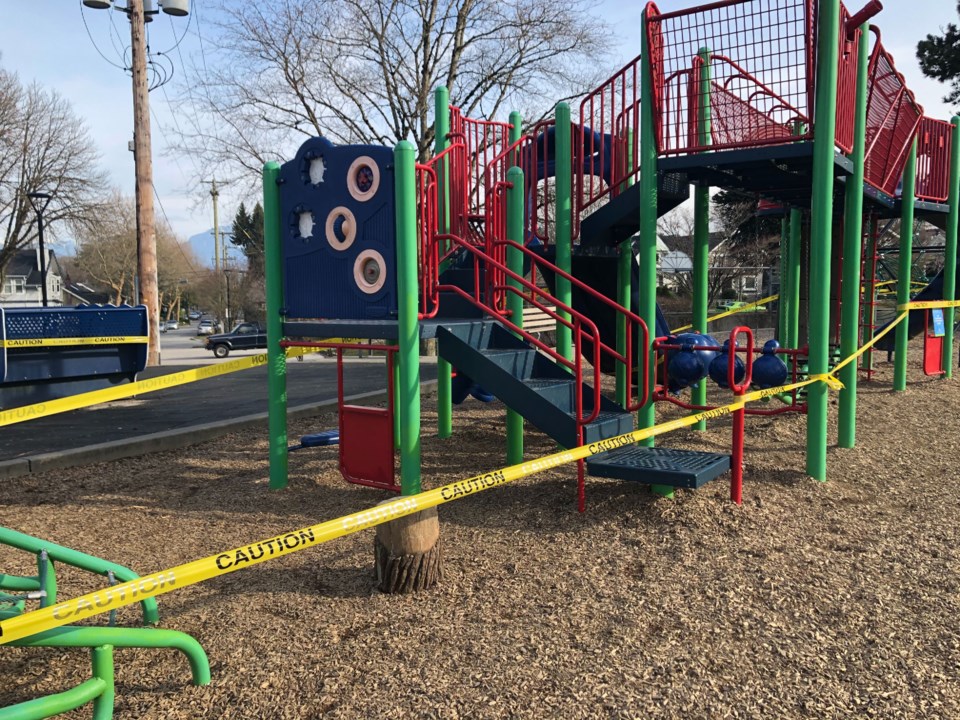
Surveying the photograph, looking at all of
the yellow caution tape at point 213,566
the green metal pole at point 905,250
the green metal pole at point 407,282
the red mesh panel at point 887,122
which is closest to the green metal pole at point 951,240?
the green metal pole at point 905,250

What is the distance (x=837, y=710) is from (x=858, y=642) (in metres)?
0.62

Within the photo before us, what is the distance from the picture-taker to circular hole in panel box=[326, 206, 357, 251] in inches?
218

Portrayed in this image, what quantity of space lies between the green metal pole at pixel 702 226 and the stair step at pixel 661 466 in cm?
239

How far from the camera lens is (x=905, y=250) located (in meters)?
10.2

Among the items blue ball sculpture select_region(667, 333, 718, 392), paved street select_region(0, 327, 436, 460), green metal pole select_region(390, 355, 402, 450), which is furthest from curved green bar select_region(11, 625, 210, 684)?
paved street select_region(0, 327, 436, 460)

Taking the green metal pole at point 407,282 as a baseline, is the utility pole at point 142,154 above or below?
above

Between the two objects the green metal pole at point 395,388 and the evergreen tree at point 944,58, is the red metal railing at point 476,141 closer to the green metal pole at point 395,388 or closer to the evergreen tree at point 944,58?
the green metal pole at point 395,388

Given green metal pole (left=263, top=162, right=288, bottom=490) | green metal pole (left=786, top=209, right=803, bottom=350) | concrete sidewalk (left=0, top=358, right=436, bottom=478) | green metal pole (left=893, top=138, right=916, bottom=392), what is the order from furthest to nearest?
1. green metal pole (left=893, top=138, right=916, bottom=392)
2. green metal pole (left=786, top=209, right=803, bottom=350)
3. concrete sidewalk (left=0, top=358, right=436, bottom=478)
4. green metal pole (left=263, top=162, right=288, bottom=490)

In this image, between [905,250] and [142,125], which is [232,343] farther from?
[905,250]

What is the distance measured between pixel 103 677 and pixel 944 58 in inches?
1161

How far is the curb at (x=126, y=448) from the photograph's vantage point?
6.79 meters

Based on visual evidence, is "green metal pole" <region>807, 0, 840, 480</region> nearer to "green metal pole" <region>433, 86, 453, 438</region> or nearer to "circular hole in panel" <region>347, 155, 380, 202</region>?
"green metal pole" <region>433, 86, 453, 438</region>

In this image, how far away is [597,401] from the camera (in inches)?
203

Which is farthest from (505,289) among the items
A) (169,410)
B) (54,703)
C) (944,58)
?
(944,58)
